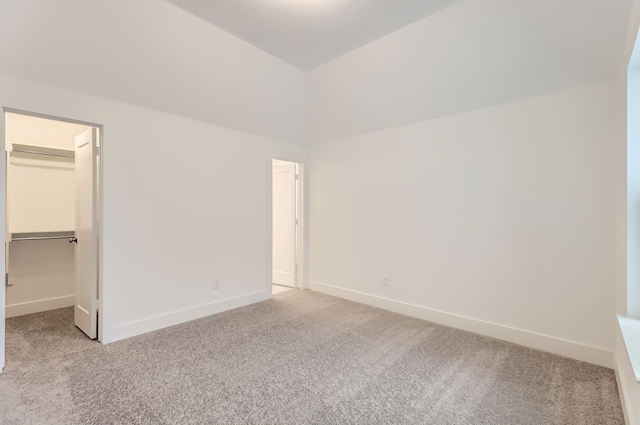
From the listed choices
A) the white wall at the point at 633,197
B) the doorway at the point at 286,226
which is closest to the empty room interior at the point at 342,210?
the white wall at the point at 633,197

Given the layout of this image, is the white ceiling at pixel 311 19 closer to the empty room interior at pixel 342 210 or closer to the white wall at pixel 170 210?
the empty room interior at pixel 342 210

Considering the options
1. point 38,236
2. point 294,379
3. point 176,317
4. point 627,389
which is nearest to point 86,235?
point 38,236

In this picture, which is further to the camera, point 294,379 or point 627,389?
point 294,379

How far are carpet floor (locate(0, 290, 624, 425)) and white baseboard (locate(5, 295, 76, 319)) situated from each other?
1.31 ft

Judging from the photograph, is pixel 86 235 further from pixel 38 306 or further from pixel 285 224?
pixel 285 224

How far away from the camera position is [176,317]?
3154 mm

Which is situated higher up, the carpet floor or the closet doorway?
the closet doorway

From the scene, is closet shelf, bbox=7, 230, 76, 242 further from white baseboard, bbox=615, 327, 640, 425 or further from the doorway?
white baseboard, bbox=615, 327, 640, 425

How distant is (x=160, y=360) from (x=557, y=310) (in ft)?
11.3

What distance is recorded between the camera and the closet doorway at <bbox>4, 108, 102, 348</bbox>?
2.98 meters

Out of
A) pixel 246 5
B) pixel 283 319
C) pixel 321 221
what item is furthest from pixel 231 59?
pixel 283 319

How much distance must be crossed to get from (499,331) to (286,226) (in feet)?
10.5

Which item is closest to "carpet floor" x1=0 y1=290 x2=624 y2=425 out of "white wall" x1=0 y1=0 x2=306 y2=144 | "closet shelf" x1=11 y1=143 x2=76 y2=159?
"closet shelf" x1=11 y1=143 x2=76 y2=159

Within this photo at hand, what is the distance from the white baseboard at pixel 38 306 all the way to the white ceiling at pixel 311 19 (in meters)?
3.60
